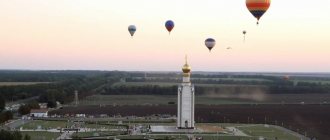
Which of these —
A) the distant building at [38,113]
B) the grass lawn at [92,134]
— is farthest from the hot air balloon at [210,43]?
the distant building at [38,113]

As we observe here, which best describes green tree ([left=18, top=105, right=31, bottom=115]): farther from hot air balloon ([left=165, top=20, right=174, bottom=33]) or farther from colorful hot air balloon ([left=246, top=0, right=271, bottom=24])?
colorful hot air balloon ([left=246, top=0, right=271, bottom=24])

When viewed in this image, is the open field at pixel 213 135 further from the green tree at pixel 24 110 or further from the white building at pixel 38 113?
the green tree at pixel 24 110

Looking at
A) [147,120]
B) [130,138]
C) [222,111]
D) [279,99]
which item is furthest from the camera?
[279,99]

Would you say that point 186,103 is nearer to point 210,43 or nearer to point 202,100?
point 210,43

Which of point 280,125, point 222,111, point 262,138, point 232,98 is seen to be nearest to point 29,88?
point 232,98

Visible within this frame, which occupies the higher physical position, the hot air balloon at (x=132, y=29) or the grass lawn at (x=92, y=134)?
the hot air balloon at (x=132, y=29)

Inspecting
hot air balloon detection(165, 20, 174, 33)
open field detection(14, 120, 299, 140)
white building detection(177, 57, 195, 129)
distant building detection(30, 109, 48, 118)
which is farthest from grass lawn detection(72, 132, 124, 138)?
distant building detection(30, 109, 48, 118)

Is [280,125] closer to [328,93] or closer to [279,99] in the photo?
[279,99]

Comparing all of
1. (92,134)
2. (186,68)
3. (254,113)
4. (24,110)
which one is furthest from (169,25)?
(24,110)
